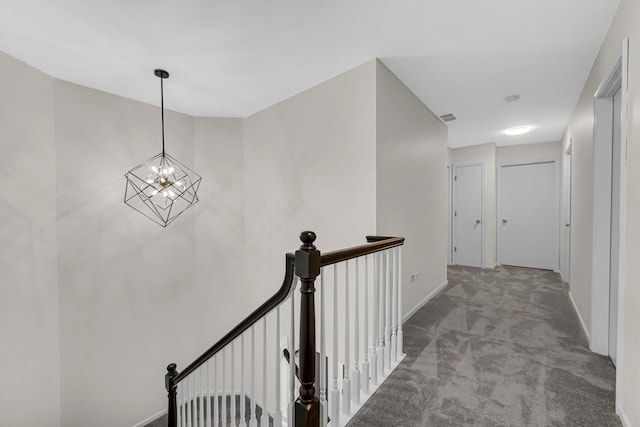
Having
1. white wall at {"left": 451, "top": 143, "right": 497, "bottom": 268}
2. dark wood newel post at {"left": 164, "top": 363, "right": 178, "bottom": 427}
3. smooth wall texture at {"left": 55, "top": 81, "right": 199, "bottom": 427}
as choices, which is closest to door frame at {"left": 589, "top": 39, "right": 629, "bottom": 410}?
white wall at {"left": 451, "top": 143, "right": 497, "bottom": 268}

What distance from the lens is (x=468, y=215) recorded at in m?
5.69

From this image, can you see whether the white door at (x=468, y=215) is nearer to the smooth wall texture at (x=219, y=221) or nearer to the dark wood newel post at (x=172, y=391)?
the smooth wall texture at (x=219, y=221)

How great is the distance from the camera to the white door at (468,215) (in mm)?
5570

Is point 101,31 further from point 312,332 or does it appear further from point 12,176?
point 312,332

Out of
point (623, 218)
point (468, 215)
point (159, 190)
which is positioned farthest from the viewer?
point (468, 215)

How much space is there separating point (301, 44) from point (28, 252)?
9.70 ft

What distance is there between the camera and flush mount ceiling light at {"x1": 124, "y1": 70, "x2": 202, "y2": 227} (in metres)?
3.36

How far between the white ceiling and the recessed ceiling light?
1.08 m

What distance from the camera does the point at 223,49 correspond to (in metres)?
2.36

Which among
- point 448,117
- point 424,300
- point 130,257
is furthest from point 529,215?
point 130,257

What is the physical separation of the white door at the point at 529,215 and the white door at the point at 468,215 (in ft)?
1.62

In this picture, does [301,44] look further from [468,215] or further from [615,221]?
[468,215]

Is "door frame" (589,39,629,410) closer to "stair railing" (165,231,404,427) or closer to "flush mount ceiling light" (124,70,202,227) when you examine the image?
"stair railing" (165,231,404,427)

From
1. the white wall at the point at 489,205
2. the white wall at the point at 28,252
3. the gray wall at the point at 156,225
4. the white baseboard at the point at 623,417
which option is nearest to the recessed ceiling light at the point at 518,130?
the white wall at the point at 489,205
